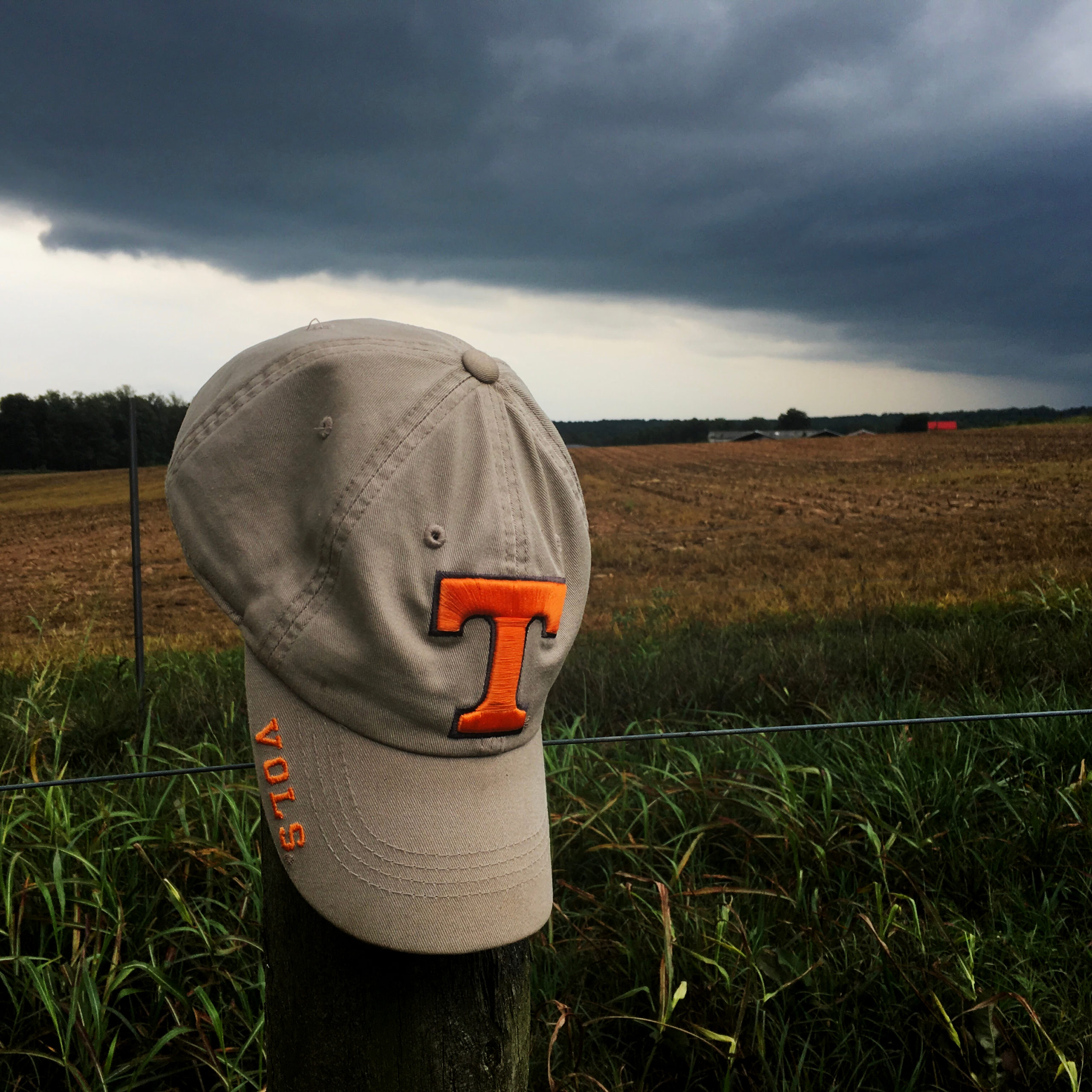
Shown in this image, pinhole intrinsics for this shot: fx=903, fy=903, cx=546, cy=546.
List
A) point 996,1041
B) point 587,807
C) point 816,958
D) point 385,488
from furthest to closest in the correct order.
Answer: point 587,807 < point 816,958 < point 996,1041 < point 385,488

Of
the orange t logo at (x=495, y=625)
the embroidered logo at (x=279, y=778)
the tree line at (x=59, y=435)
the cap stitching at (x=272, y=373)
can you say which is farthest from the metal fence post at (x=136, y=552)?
the orange t logo at (x=495, y=625)

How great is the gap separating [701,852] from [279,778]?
1368 millimetres

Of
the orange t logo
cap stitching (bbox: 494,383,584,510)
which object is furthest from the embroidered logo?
cap stitching (bbox: 494,383,584,510)

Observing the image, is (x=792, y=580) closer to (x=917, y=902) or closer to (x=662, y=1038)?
(x=917, y=902)

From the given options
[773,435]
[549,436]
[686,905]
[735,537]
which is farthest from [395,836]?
[773,435]

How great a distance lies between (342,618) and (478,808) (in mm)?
232

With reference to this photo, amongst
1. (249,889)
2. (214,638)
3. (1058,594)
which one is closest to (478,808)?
(249,889)

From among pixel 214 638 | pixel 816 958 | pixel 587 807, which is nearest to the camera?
pixel 816 958

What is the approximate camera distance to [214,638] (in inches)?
124

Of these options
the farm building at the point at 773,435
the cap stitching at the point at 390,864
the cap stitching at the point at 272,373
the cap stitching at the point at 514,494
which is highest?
the farm building at the point at 773,435

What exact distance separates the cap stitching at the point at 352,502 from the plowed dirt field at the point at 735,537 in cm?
238

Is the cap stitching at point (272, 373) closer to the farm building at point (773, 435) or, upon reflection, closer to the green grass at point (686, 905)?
the green grass at point (686, 905)

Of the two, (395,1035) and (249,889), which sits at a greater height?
(395,1035)

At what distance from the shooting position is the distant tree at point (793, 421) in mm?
4496
